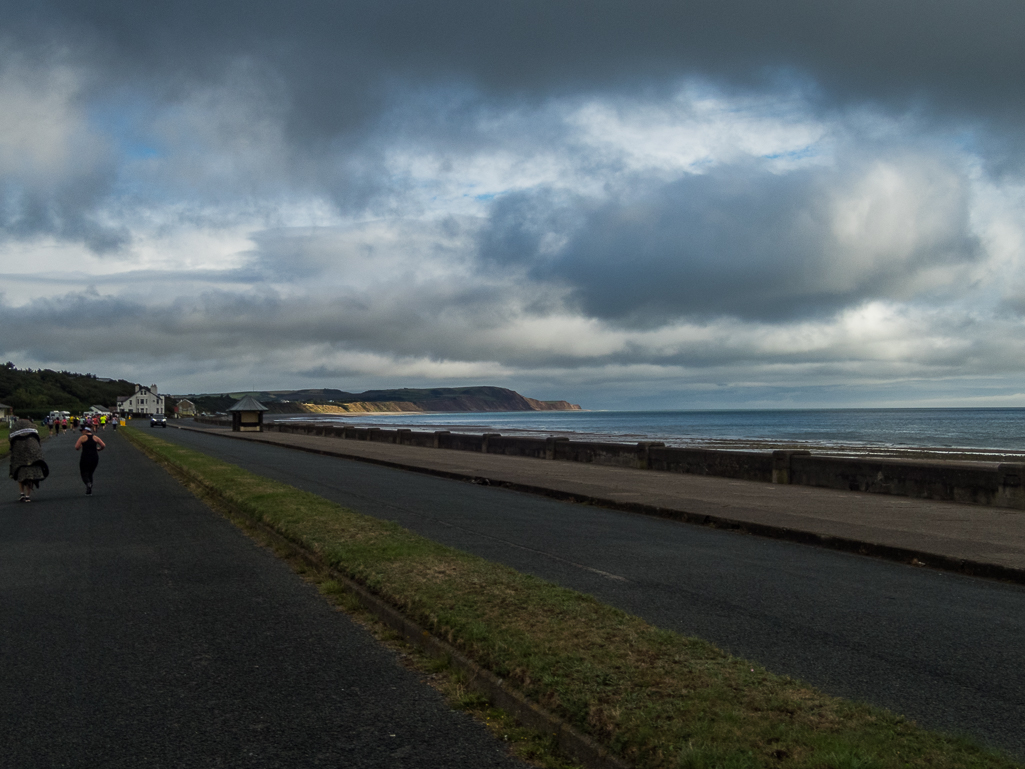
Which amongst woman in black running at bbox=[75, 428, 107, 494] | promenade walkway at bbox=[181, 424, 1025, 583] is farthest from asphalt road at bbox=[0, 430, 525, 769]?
woman in black running at bbox=[75, 428, 107, 494]

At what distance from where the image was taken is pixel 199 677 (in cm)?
539

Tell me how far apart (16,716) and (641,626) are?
3912 millimetres

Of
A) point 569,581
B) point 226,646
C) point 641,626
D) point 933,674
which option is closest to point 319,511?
point 569,581

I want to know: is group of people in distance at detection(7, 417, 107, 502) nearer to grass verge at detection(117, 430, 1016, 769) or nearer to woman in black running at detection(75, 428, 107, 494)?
woman in black running at detection(75, 428, 107, 494)

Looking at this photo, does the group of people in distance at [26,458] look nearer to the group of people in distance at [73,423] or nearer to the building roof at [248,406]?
the group of people in distance at [73,423]

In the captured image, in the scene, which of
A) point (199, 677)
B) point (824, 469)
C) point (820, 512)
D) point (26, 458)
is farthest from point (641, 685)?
point (26, 458)

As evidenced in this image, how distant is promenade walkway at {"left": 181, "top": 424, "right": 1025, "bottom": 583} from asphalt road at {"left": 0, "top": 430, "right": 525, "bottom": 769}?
258 inches

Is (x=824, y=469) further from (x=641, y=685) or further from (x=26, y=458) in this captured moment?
(x=26, y=458)

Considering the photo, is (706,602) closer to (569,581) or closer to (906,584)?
(569,581)

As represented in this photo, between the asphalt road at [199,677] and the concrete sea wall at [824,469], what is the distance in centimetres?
1204

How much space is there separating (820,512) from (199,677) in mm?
10731

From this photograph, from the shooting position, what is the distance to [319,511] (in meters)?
13.1

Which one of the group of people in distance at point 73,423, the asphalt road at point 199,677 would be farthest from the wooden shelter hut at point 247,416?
the asphalt road at point 199,677

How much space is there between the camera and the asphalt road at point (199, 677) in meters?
4.24
